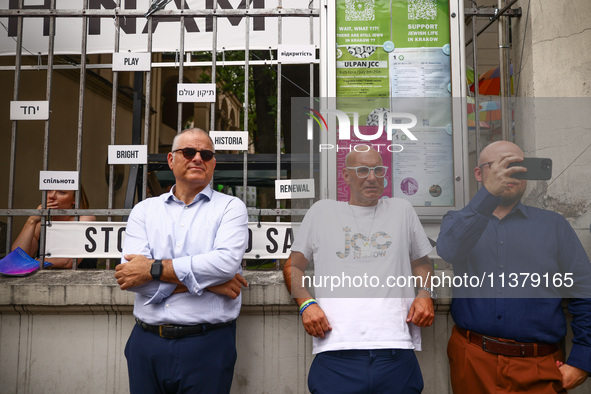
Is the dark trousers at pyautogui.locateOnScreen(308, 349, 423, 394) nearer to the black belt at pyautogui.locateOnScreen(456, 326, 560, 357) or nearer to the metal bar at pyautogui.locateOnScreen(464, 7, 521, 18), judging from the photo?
the black belt at pyautogui.locateOnScreen(456, 326, 560, 357)

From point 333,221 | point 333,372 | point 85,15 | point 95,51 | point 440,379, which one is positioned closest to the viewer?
point 333,372

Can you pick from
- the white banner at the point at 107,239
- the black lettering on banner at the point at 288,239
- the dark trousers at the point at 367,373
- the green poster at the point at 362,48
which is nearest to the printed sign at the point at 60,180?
the white banner at the point at 107,239

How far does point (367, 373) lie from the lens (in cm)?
244

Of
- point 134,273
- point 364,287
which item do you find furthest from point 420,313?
point 134,273

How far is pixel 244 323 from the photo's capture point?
10.7ft

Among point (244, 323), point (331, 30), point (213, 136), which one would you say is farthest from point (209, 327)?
point (331, 30)

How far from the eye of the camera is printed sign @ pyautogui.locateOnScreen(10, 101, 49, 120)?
347cm

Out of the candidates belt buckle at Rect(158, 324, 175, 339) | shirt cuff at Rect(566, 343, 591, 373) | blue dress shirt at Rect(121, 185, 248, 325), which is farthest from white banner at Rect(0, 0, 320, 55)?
shirt cuff at Rect(566, 343, 591, 373)

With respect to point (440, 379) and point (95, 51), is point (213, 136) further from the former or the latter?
point (440, 379)

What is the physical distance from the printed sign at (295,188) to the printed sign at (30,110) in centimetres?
182

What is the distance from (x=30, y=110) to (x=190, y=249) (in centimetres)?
185

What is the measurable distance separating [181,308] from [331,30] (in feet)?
7.01

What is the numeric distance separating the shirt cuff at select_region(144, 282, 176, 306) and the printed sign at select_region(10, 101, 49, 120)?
5.99 feet

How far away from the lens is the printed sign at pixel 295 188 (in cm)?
337
